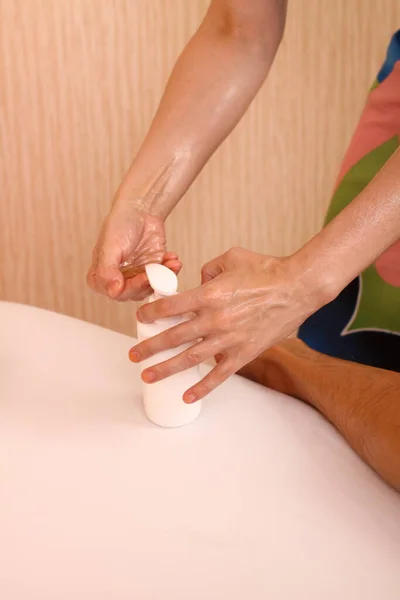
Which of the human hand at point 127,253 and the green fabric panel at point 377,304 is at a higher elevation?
the human hand at point 127,253

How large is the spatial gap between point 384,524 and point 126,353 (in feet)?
1.44

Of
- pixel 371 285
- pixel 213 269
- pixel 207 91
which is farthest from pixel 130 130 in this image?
pixel 213 269

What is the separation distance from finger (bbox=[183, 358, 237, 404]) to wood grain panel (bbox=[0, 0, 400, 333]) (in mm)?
978

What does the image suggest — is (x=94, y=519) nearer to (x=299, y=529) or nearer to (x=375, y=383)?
(x=299, y=529)

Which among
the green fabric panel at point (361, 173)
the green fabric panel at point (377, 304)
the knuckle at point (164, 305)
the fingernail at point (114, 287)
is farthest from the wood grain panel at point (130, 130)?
the knuckle at point (164, 305)

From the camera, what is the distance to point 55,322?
103cm

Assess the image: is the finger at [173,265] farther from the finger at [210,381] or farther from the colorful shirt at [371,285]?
the colorful shirt at [371,285]

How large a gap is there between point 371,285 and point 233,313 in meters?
0.42

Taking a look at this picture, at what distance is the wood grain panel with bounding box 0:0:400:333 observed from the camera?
1505 mm

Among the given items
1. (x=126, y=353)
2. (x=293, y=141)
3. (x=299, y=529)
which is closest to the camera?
(x=299, y=529)

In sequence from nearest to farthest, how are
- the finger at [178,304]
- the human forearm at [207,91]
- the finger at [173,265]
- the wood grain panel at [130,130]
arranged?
the finger at [178,304], the finger at [173,265], the human forearm at [207,91], the wood grain panel at [130,130]

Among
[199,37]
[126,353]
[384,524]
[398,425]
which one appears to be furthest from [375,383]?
[199,37]

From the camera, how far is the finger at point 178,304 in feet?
2.34

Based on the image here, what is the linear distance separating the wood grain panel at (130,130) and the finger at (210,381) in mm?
978
